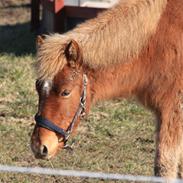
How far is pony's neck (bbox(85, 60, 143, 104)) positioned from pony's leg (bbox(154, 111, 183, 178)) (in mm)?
346

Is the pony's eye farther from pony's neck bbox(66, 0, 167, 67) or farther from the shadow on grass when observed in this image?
the shadow on grass

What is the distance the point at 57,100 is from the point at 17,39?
802cm

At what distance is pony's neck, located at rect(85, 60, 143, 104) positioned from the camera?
4.99m

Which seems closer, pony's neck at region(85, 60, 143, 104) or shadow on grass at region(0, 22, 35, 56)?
pony's neck at region(85, 60, 143, 104)

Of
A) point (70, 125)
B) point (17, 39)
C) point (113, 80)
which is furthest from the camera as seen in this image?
point (17, 39)

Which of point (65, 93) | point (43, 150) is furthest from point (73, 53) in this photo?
point (43, 150)

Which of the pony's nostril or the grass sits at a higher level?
the pony's nostril

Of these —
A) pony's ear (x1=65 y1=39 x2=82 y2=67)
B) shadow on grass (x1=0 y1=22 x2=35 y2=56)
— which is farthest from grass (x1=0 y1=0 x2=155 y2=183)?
shadow on grass (x1=0 y1=22 x2=35 y2=56)

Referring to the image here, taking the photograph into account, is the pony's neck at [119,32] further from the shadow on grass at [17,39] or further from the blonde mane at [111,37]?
the shadow on grass at [17,39]

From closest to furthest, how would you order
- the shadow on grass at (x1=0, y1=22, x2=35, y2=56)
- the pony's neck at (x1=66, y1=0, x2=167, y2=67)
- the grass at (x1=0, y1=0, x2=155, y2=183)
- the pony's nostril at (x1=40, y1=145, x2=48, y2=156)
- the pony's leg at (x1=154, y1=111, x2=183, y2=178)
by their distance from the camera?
the pony's nostril at (x1=40, y1=145, x2=48, y2=156)
the pony's neck at (x1=66, y1=0, x2=167, y2=67)
the pony's leg at (x1=154, y1=111, x2=183, y2=178)
the grass at (x1=0, y1=0, x2=155, y2=183)
the shadow on grass at (x1=0, y1=22, x2=35, y2=56)

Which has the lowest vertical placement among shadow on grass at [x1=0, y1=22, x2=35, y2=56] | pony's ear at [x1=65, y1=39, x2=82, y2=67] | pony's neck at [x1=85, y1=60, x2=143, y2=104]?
shadow on grass at [x1=0, y1=22, x2=35, y2=56]

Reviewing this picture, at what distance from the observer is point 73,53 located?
475 centimetres

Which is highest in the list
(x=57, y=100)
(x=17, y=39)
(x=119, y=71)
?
(x=119, y=71)

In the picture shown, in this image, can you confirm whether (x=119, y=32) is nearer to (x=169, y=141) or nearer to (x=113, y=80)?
(x=113, y=80)
